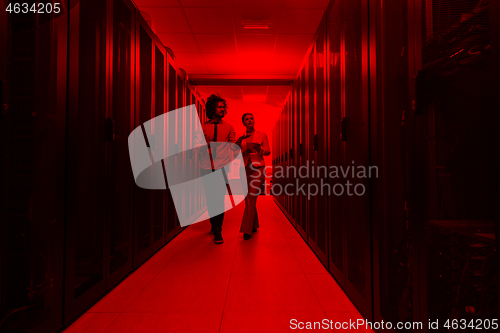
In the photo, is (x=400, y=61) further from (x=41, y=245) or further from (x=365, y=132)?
(x=41, y=245)

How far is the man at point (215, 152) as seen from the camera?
2.84 m

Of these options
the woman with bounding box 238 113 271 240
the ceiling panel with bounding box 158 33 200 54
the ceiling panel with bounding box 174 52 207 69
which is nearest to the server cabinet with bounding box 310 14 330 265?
the woman with bounding box 238 113 271 240

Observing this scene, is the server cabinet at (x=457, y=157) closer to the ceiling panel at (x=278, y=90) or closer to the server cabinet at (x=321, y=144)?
the server cabinet at (x=321, y=144)

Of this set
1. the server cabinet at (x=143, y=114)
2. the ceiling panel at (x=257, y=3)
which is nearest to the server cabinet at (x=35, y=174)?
the server cabinet at (x=143, y=114)

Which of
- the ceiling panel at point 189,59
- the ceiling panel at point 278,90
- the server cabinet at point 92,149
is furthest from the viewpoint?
the ceiling panel at point 278,90

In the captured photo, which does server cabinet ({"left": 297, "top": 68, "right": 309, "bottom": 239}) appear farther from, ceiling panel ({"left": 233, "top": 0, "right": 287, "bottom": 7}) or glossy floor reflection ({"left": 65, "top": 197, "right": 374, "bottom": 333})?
ceiling panel ({"left": 233, "top": 0, "right": 287, "bottom": 7})

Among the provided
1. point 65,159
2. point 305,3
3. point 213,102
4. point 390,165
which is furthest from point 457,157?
point 305,3

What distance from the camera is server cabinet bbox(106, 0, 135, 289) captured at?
5.59 ft

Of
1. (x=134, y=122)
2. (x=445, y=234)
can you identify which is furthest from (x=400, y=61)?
(x=134, y=122)

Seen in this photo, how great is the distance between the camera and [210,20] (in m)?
3.82

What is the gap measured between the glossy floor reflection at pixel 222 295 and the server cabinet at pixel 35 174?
0.22 meters

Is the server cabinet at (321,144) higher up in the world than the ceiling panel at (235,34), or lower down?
lower down

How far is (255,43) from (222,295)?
3.95 m

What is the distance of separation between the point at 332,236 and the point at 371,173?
0.74 m
